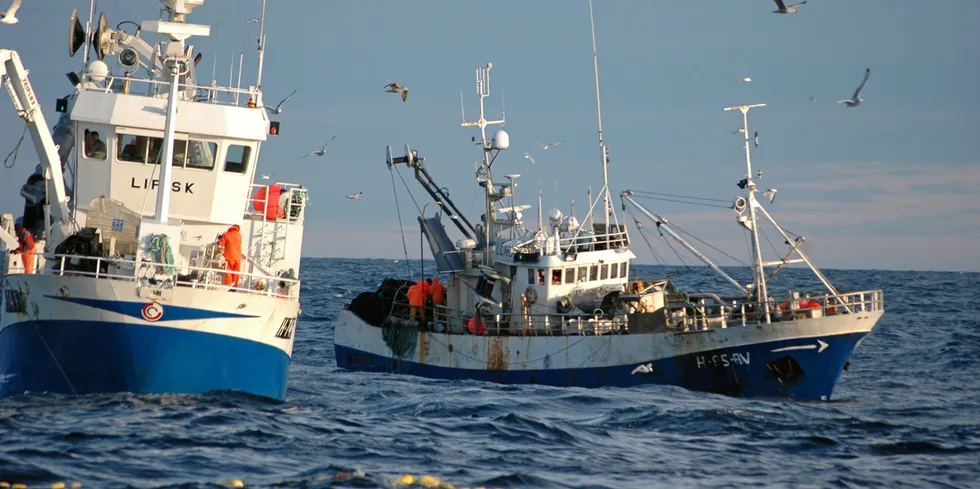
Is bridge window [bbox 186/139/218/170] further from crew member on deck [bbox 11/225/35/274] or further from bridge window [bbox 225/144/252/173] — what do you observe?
crew member on deck [bbox 11/225/35/274]

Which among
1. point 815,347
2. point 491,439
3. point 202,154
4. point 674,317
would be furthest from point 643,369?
point 202,154

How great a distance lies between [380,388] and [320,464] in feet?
46.6

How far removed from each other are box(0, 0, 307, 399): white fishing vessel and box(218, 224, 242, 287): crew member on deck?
0.06 meters

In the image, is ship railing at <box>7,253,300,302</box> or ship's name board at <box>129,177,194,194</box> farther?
ship's name board at <box>129,177,194,194</box>

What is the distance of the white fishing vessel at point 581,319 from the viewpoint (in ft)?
107

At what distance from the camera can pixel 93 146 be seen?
2583 cm

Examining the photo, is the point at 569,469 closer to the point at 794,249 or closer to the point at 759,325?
the point at 759,325

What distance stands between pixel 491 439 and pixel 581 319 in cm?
1494

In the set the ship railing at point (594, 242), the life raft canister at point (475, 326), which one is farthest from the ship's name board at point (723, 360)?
the life raft canister at point (475, 326)

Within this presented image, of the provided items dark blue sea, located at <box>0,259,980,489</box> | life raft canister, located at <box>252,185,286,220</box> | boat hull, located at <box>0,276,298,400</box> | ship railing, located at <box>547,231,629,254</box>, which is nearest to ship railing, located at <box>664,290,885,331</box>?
dark blue sea, located at <box>0,259,980,489</box>

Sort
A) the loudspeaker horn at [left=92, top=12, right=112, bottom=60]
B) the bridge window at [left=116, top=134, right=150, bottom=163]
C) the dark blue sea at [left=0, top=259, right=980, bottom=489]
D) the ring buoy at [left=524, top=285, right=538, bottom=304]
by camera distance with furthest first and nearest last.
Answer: the ring buoy at [left=524, top=285, right=538, bottom=304]
the loudspeaker horn at [left=92, top=12, right=112, bottom=60]
the bridge window at [left=116, top=134, right=150, bottom=163]
the dark blue sea at [left=0, top=259, right=980, bottom=489]

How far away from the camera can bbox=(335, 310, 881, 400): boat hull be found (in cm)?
3222


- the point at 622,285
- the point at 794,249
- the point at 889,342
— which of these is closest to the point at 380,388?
the point at 622,285

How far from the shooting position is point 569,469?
1869 centimetres
